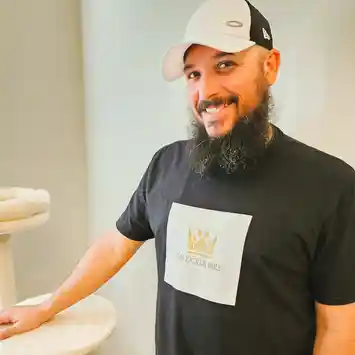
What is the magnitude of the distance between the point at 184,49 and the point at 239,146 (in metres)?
0.25

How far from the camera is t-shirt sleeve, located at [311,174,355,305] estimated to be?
96 cm

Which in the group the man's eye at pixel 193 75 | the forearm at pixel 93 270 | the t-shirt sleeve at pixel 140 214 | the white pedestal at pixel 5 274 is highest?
the man's eye at pixel 193 75

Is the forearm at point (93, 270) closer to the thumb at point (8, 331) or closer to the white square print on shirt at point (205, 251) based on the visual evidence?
the thumb at point (8, 331)

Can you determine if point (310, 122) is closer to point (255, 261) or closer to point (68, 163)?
point (255, 261)

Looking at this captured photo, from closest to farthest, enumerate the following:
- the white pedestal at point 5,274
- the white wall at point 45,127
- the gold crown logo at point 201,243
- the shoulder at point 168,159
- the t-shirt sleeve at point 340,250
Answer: the t-shirt sleeve at point 340,250
the gold crown logo at point 201,243
the shoulder at point 168,159
the white pedestal at point 5,274
the white wall at point 45,127

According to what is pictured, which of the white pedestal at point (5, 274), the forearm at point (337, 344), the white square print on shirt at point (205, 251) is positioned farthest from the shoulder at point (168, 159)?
the white pedestal at point (5, 274)

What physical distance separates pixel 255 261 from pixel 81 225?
4.06 feet

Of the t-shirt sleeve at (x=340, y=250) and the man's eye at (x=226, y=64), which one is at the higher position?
the man's eye at (x=226, y=64)

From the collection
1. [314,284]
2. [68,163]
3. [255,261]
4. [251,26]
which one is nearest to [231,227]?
[255,261]

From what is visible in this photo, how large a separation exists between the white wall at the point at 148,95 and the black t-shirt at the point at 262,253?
0.29m

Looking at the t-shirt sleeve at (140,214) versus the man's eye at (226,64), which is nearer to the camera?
the man's eye at (226,64)

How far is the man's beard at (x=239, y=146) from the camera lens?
3.45ft

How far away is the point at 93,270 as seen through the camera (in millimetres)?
1326

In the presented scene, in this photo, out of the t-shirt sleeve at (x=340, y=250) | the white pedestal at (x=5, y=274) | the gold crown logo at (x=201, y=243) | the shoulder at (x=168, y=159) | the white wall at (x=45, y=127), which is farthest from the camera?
the white wall at (x=45, y=127)
